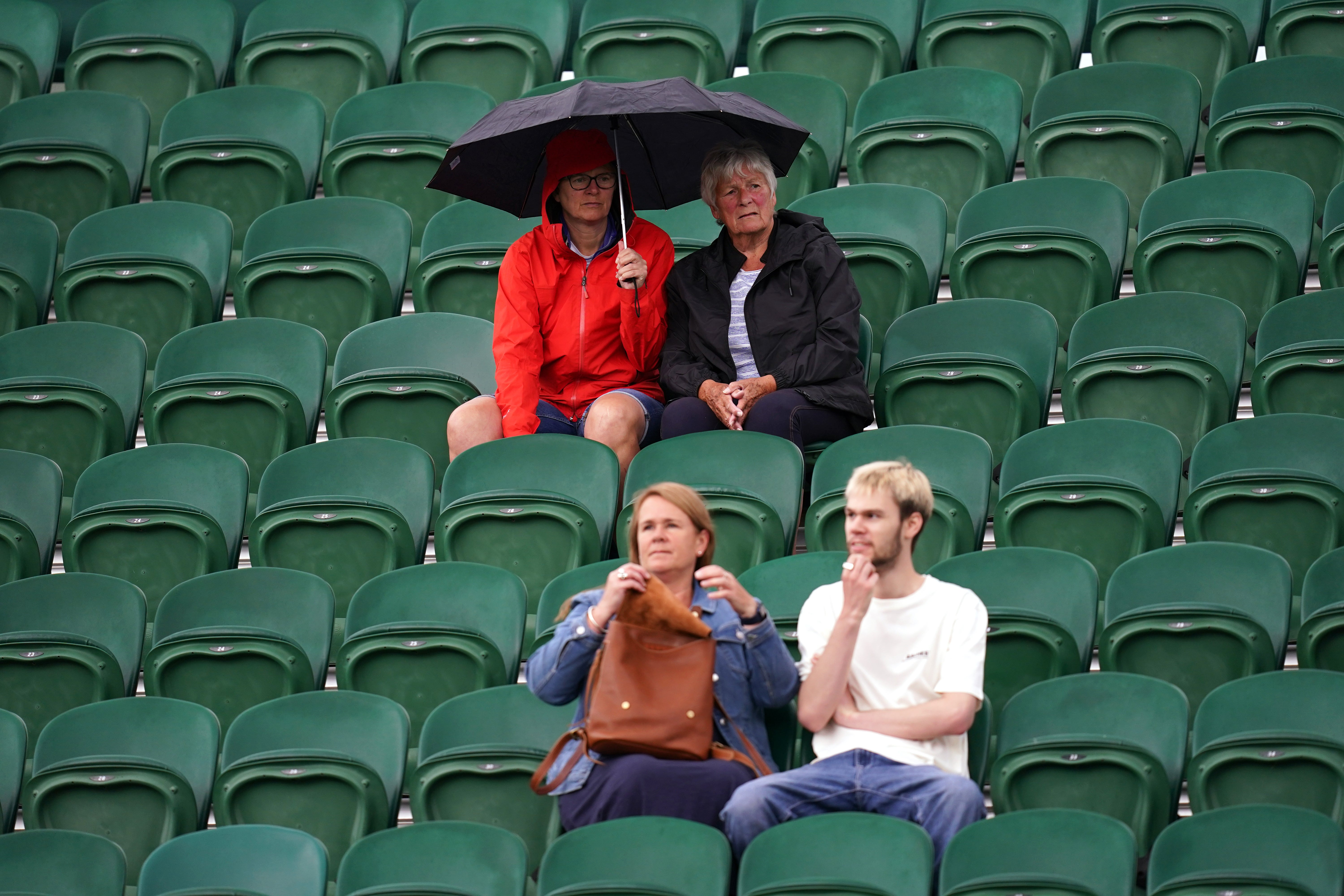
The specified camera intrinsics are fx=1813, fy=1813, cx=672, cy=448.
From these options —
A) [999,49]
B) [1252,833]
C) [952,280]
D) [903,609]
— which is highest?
[999,49]

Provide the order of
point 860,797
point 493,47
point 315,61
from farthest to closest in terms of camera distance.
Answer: point 315,61
point 493,47
point 860,797

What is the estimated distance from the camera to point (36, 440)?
5055mm

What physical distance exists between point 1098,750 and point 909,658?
15.6 inches

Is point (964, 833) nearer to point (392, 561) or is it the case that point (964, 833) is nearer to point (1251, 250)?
point (392, 561)

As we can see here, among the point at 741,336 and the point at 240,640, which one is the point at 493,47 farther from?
the point at 240,640

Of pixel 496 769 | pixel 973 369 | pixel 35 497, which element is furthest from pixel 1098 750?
pixel 35 497

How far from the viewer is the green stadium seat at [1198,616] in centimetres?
380

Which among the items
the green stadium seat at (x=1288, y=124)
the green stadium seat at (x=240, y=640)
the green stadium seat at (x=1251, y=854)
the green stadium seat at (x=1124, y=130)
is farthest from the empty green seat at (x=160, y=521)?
the green stadium seat at (x=1288, y=124)

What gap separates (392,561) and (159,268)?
1.52 meters

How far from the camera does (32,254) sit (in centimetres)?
571

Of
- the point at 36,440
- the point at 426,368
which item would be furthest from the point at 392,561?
the point at 36,440

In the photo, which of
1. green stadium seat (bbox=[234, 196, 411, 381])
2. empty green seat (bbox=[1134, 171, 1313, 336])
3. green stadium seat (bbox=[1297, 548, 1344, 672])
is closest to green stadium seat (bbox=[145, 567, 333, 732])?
green stadium seat (bbox=[234, 196, 411, 381])

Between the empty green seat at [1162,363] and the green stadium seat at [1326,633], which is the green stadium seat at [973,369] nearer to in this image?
the empty green seat at [1162,363]

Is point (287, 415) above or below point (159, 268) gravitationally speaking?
below
